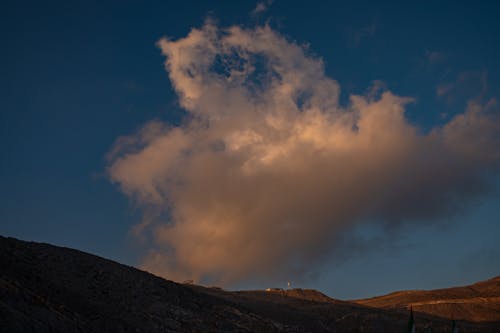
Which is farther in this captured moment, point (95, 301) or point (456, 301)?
point (456, 301)

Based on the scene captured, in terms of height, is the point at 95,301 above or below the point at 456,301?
below

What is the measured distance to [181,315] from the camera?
5834 cm

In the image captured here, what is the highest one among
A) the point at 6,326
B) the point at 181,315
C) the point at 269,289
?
the point at 269,289

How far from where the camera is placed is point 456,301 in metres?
141

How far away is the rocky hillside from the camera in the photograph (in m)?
125

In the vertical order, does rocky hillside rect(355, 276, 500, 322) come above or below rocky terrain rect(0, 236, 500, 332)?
above

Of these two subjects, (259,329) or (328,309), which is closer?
(259,329)

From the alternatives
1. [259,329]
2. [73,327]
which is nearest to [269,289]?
[259,329]

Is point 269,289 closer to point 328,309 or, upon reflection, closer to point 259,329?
point 328,309

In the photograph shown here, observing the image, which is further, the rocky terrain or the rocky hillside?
the rocky hillside

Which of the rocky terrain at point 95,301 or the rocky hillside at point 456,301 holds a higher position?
the rocky hillside at point 456,301

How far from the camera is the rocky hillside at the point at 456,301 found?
412 ft

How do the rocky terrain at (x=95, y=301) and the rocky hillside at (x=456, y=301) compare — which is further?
the rocky hillside at (x=456, y=301)

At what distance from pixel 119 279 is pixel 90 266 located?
14.4 ft
